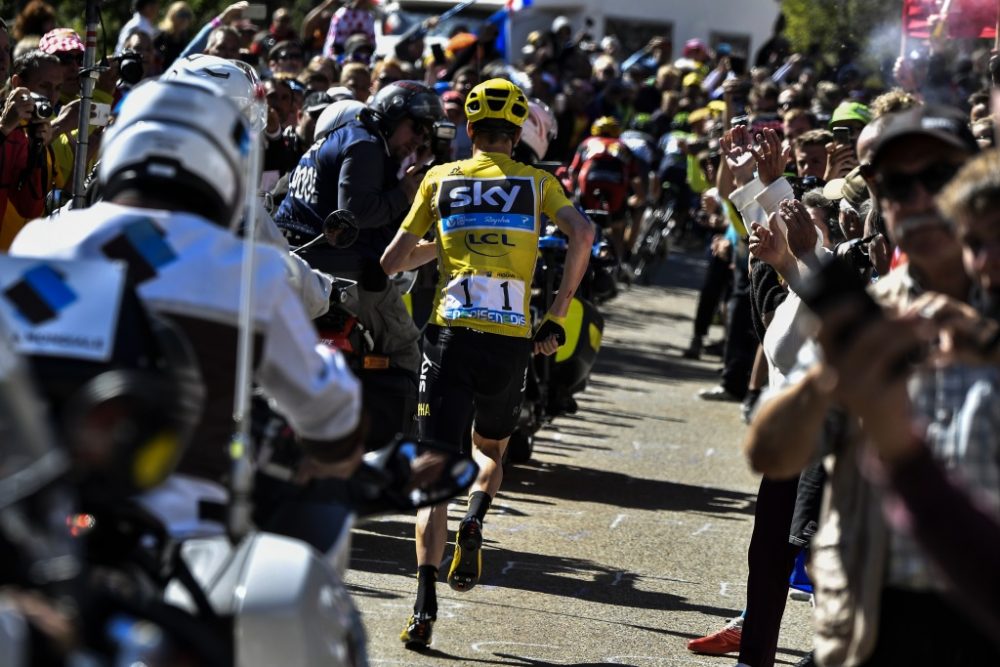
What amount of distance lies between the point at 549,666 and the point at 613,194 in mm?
10670

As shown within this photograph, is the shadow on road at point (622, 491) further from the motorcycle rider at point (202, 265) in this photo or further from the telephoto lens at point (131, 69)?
the motorcycle rider at point (202, 265)

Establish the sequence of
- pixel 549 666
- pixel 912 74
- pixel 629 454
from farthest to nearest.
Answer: pixel 912 74 < pixel 629 454 < pixel 549 666

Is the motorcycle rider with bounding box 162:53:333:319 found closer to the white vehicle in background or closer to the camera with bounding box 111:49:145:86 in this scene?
the camera with bounding box 111:49:145:86

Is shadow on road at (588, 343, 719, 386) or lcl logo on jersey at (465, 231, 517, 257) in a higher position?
lcl logo on jersey at (465, 231, 517, 257)

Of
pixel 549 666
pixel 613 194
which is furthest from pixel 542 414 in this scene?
pixel 613 194

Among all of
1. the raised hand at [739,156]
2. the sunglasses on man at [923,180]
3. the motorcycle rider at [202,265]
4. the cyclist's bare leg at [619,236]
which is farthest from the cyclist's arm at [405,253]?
the cyclist's bare leg at [619,236]

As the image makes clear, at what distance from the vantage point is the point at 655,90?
78.9 ft

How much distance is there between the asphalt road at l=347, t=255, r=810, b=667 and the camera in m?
6.67

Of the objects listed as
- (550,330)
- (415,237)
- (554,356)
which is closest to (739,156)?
(550,330)

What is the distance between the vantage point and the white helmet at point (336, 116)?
877 centimetres

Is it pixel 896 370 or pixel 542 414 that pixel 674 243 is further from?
pixel 896 370

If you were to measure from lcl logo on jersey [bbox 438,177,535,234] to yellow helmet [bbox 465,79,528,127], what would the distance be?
31 cm

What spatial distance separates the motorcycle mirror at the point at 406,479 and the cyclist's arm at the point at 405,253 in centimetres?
325

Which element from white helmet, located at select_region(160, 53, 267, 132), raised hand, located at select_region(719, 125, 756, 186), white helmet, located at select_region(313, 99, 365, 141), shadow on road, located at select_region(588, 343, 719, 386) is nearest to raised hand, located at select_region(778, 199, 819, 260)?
raised hand, located at select_region(719, 125, 756, 186)
